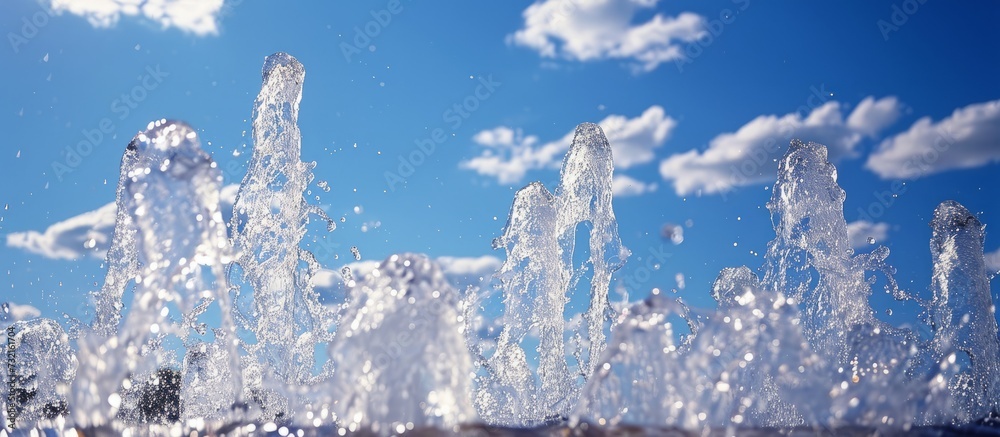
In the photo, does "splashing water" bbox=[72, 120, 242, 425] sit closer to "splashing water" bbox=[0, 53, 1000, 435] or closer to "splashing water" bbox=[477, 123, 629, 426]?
"splashing water" bbox=[0, 53, 1000, 435]

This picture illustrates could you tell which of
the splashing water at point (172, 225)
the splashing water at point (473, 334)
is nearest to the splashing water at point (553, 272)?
the splashing water at point (473, 334)

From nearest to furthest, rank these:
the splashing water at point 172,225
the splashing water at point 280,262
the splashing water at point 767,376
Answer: the splashing water at point 767,376, the splashing water at point 172,225, the splashing water at point 280,262

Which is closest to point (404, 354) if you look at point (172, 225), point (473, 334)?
point (172, 225)

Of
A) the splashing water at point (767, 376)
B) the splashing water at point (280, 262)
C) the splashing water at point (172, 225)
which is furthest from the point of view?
the splashing water at point (280, 262)

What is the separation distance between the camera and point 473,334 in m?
11.4

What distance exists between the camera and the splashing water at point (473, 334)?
5426 mm

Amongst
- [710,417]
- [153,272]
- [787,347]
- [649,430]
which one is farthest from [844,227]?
[153,272]

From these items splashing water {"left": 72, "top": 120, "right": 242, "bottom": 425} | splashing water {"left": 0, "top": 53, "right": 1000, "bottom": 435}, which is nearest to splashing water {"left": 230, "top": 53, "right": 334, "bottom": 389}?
splashing water {"left": 0, "top": 53, "right": 1000, "bottom": 435}

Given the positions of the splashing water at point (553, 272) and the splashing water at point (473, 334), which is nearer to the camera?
the splashing water at point (473, 334)

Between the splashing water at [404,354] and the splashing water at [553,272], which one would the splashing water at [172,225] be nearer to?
the splashing water at [404,354]

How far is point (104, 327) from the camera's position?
33.0 ft

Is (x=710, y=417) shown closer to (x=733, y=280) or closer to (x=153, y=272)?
(x=153, y=272)

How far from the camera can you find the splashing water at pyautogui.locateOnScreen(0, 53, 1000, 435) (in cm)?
543

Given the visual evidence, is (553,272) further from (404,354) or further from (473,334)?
(404,354)
